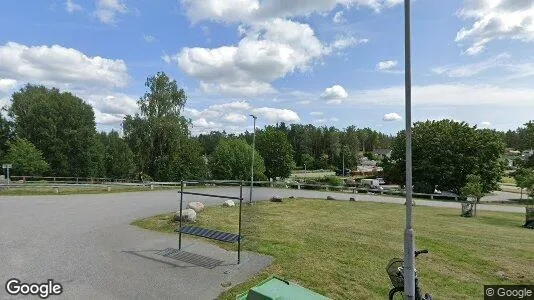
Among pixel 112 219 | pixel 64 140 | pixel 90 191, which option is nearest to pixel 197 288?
pixel 112 219

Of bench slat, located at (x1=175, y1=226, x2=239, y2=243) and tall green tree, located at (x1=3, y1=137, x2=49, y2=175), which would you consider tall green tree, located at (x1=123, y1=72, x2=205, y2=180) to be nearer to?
tall green tree, located at (x1=3, y1=137, x2=49, y2=175)

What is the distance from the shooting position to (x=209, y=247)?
10.9m

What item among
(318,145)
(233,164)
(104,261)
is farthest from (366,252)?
(318,145)

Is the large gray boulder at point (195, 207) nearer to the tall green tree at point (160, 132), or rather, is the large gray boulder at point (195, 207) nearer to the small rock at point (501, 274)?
the small rock at point (501, 274)

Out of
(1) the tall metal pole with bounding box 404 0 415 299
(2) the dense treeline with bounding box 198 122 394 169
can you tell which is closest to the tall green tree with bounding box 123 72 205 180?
(1) the tall metal pole with bounding box 404 0 415 299

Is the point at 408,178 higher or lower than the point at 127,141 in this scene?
lower

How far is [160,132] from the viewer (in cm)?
4331

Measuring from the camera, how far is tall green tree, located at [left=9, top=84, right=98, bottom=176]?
46.5 meters

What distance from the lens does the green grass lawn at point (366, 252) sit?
8004mm

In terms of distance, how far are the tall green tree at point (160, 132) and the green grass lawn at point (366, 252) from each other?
27118 mm

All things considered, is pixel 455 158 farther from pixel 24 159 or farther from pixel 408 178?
pixel 24 159

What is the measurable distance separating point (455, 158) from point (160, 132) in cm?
3518

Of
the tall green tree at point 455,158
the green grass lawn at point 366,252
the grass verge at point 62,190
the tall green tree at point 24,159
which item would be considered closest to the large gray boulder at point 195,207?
the green grass lawn at point 366,252

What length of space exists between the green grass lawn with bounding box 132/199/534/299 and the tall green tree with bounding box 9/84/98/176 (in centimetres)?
3698
